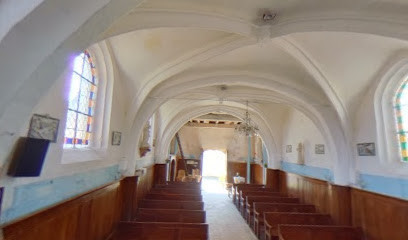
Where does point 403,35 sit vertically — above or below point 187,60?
below

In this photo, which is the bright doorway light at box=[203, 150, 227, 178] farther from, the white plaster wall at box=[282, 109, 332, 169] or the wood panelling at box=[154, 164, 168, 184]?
the white plaster wall at box=[282, 109, 332, 169]

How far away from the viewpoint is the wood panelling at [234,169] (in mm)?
16875

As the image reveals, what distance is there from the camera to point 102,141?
13.3 ft

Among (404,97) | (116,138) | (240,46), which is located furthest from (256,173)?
(240,46)

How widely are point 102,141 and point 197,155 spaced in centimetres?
1347

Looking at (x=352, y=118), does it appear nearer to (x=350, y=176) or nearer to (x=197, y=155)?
(x=350, y=176)

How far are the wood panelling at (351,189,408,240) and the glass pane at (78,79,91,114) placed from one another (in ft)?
18.7

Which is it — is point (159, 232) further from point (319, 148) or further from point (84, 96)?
point (319, 148)

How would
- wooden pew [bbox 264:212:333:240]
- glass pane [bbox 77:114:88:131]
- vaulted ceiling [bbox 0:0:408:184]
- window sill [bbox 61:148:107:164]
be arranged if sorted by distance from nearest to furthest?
vaulted ceiling [bbox 0:0:408:184] < window sill [bbox 61:148:107:164] < glass pane [bbox 77:114:88:131] < wooden pew [bbox 264:212:333:240]

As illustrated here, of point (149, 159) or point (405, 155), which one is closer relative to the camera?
point (405, 155)

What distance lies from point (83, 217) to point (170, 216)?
2350 mm

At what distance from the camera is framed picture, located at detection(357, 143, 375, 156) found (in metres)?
4.85

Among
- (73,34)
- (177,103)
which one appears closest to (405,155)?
(73,34)

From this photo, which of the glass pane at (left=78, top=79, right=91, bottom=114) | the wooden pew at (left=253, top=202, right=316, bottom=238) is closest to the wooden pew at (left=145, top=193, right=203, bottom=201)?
the wooden pew at (left=253, top=202, right=316, bottom=238)
